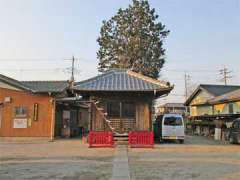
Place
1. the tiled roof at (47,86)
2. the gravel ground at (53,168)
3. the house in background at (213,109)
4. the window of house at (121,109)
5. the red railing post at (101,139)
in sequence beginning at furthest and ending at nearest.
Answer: the house in background at (213,109) → the tiled roof at (47,86) → the window of house at (121,109) → the red railing post at (101,139) → the gravel ground at (53,168)

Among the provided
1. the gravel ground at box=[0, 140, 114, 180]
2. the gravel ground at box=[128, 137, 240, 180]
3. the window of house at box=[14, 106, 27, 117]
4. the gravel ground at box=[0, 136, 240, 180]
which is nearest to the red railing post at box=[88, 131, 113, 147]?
the gravel ground at box=[0, 140, 114, 180]

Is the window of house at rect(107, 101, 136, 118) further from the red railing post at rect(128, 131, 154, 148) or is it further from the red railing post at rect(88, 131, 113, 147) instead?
the red railing post at rect(128, 131, 154, 148)

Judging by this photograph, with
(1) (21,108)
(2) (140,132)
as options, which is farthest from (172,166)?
(1) (21,108)

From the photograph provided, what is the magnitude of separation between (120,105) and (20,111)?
7.67 m

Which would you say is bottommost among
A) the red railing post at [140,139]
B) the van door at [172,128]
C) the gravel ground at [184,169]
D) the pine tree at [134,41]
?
the gravel ground at [184,169]

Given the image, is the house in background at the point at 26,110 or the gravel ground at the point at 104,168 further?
the house in background at the point at 26,110

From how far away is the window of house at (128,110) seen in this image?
64.8 feet

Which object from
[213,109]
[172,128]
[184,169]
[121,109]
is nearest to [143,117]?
[121,109]

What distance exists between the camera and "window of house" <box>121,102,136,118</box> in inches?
778

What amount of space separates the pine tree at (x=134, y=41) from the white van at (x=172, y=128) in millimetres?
16454

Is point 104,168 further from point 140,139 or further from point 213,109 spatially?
point 213,109

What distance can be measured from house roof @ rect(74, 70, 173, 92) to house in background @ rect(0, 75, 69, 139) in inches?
129

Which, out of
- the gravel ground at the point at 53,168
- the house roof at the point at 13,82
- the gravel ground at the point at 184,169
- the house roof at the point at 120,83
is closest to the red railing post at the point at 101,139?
the house roof at the point at 120,83

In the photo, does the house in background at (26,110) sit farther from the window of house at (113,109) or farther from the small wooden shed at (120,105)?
the window of house at (113,109)
